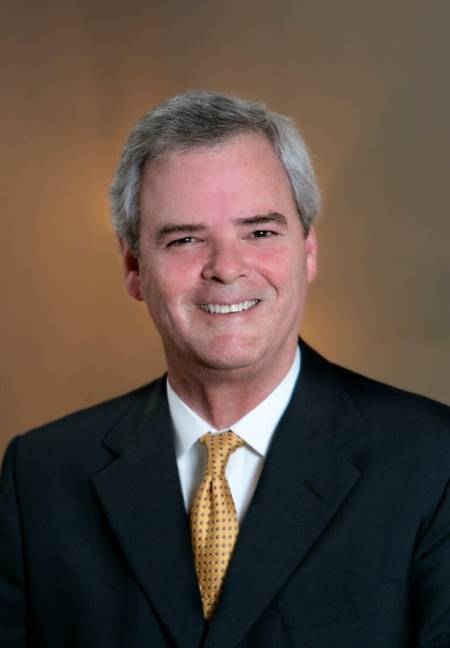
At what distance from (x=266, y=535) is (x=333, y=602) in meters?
0.16

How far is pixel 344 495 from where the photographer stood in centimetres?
191

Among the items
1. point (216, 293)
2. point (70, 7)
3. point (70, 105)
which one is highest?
point (70, 7)

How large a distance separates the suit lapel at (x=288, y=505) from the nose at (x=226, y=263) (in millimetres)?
267

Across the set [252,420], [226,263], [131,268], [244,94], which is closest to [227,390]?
[252,420]

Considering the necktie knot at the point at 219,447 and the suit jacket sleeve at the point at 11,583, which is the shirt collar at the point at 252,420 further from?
the suit jacket sleeve at the point at 11,583

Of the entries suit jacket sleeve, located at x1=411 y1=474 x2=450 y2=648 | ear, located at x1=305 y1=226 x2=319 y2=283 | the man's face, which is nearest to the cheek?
the man's face

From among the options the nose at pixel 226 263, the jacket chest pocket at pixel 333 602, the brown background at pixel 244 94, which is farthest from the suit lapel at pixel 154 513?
the brown background at pixel 244 94

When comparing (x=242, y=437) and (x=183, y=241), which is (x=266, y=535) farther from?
(x=183, y=241)

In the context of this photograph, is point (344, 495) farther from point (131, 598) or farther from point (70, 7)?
point (70, 7)

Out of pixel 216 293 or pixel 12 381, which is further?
pixel 12 381

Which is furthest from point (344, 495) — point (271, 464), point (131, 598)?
point (131, 598)

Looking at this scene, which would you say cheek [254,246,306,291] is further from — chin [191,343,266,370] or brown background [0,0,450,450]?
brown background [0,0,450,450]

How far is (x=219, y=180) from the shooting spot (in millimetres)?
1995

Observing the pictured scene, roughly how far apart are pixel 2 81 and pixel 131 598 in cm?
324
